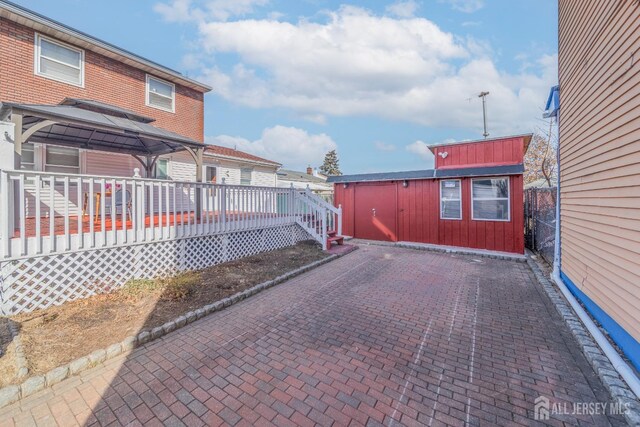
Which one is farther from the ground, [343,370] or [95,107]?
[95,107]

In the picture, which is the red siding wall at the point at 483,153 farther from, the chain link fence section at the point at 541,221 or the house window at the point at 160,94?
the house window at the point at 160,94

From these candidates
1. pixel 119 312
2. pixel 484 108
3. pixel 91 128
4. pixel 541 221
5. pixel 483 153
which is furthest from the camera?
pixel 484 108

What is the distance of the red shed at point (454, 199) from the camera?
8234mm

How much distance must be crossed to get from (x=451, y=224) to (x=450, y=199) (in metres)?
0.84

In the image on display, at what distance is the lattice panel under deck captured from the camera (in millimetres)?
3734

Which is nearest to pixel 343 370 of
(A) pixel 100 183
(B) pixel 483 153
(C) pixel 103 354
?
(C) pixel 103 354

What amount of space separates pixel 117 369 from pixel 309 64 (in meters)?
14.1

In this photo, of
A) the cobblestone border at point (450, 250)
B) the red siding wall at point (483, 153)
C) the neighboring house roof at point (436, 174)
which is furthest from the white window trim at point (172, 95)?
the red siding wall at point (483, 153)

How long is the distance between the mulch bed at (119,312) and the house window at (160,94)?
7430mm

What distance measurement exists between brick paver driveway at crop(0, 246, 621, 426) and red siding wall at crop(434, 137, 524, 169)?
5.27m

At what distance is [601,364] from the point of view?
276cm

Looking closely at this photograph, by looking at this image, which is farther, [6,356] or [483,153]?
[483,153]

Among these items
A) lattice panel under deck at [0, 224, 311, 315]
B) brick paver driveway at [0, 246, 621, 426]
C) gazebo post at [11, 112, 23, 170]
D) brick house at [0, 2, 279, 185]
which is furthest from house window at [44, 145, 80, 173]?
brick paver driveway at [0, 246, 621, 426]

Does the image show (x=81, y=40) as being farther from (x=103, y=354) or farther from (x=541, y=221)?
(x=541, y=221)
